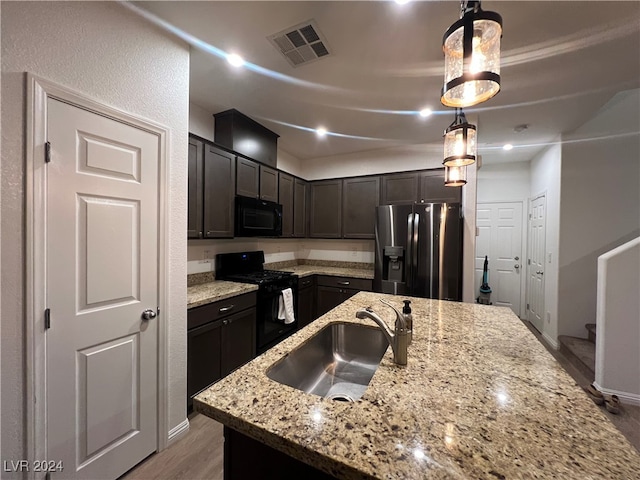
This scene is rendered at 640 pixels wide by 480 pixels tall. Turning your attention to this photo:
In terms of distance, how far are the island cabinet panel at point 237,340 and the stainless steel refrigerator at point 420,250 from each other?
1685mm

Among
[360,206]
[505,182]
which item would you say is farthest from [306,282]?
[505,182]

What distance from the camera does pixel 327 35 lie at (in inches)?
67.4

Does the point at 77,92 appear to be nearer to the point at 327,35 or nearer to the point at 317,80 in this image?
the point at 327,35

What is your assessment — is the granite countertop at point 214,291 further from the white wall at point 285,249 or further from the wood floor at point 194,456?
the wood floor at point 194,456

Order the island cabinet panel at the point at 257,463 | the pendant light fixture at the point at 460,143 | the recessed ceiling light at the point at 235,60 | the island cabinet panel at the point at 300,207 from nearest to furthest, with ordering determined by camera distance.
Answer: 1. the island cabinet panel at the point at 257,463
2. the pendant light fixture at the point at 460,143
3. the recessed ceiling light at the point at 235,60
4. the island cabinet panel at the point at 300,207

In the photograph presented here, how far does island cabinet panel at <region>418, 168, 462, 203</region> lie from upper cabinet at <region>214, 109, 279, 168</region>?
208cm

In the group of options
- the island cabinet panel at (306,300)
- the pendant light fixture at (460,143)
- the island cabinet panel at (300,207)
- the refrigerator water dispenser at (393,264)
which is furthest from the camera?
the island cabinet panel at (300,207)

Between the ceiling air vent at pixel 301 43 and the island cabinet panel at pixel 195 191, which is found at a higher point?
the ceiling air vent at pixel 301 43

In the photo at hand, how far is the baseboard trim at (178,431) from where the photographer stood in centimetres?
173

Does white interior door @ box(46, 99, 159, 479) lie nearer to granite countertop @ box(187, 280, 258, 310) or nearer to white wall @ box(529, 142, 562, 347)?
granite countertop @ box(187, 280, 258, 310)

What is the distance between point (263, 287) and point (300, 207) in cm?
177

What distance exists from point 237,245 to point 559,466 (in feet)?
10.4

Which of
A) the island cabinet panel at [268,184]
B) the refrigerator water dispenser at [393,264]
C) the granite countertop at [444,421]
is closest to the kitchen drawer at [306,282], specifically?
the refrigerator water dispenser at [393,264]

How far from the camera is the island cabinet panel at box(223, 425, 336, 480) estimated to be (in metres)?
0.73
